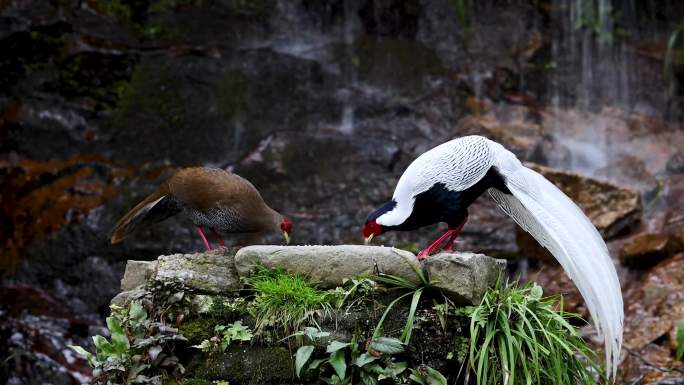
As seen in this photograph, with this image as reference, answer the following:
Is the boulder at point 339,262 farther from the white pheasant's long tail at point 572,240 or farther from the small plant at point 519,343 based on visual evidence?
the white pheasant's long tail at point 572,240

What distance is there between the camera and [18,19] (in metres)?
8.44

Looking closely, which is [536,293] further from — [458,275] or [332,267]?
[332,267]

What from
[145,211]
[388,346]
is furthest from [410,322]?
[145,211]

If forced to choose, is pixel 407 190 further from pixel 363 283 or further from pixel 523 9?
pixel 523 9

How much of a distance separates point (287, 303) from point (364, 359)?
1.27ft

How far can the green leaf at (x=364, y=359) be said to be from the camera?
9.52 ft

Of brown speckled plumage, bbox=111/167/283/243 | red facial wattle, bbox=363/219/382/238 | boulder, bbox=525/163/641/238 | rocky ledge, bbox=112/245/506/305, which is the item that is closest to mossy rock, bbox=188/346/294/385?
rocky ledge, bbox=112/245/506/305

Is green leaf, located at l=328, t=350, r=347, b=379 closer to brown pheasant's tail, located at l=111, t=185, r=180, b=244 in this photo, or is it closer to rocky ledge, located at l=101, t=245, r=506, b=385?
rocky ledge, located at l=101, t=245, r=506, b=385

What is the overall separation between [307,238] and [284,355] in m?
4.33

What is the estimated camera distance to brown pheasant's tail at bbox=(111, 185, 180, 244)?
4.21 metres

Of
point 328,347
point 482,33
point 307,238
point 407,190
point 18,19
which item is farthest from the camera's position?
point 482,33

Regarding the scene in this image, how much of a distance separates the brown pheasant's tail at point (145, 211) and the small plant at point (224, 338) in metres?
1.31

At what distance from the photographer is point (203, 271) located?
3246 mm

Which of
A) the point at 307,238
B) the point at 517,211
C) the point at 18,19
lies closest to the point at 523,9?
the point at 307,238
